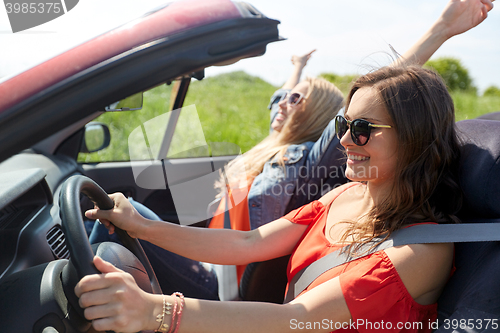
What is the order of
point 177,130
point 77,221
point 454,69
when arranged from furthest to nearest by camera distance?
point 454,69 < point 177,130 < point 77,221

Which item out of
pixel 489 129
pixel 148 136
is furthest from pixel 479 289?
pixel 148 136

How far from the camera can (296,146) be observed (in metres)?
2.27

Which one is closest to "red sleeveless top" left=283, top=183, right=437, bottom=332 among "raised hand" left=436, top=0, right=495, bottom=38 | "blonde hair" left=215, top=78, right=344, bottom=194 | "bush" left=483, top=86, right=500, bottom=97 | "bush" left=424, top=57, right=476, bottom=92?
"raised hand" left=436, top=0, right=495, bottom=38

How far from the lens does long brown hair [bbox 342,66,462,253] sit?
4.04 feet

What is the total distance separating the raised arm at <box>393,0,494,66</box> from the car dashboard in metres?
1.45

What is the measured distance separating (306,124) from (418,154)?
1.18 metres

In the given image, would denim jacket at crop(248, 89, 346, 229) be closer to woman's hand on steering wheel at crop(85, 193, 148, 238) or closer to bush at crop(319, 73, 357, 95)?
bush at crop(319, 73, 357, 95)

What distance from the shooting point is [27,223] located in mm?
1453

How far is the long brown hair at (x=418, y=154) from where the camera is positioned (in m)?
1.23

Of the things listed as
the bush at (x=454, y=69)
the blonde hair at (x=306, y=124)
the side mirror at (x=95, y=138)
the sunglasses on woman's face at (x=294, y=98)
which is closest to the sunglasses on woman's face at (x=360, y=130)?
the blonde hair at (x=306, y=124)

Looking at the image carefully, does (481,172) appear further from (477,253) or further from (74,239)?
(74,239)

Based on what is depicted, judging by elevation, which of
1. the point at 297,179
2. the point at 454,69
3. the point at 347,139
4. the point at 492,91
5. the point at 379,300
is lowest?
the point at 492,91

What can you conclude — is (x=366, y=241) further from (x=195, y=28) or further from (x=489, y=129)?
(x=195, y=28)

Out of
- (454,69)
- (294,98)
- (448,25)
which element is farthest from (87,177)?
(454,69)
